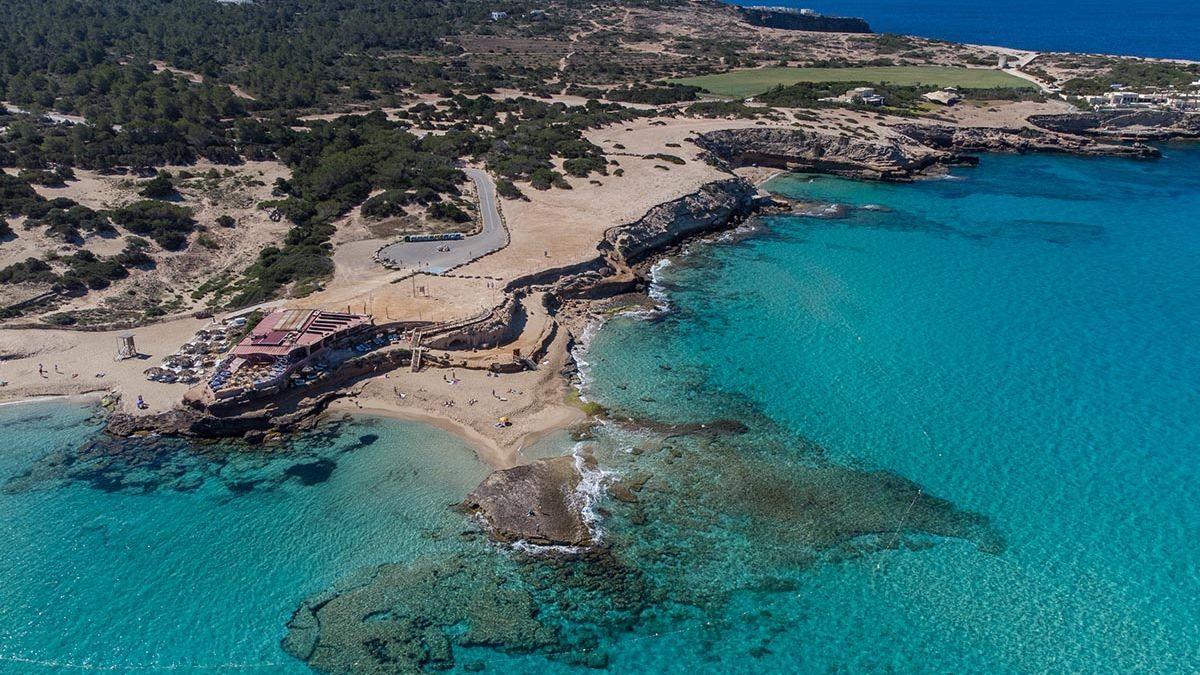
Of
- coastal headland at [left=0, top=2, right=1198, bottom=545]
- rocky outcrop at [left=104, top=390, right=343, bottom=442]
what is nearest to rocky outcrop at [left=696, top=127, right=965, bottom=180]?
coastal headland at [left=0, top=2, right=1198, bottom=545]

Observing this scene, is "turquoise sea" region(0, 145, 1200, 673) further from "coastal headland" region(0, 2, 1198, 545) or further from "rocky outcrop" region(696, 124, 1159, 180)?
"rocky outcrop" region(696, 124, 1159, 180)

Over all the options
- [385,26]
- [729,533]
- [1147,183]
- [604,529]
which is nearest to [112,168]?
[604,529]

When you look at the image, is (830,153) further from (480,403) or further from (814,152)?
(480,403)

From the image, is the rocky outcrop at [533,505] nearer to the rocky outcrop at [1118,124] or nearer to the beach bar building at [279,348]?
the beach bar building at [279,348]

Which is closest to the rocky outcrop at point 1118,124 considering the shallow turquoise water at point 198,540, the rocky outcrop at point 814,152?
the rocky outcrop at point 814,152

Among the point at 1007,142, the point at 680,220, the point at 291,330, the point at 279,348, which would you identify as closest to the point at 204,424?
the point at 279,348

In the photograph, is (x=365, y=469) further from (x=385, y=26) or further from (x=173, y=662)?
(x=385, y=26)

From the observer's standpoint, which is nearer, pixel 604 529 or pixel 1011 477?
pixel 604 529
